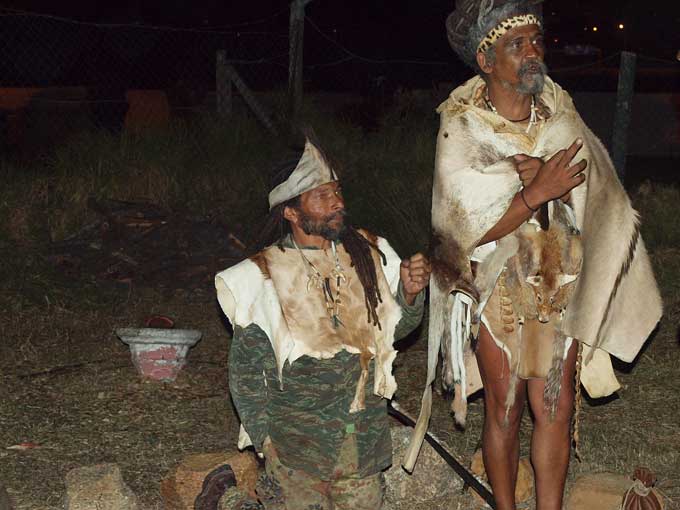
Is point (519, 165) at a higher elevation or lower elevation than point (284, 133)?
higher

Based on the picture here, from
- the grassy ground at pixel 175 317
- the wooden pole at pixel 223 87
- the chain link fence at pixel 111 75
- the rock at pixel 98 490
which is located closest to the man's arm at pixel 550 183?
the grassy ground at pixel 175 317

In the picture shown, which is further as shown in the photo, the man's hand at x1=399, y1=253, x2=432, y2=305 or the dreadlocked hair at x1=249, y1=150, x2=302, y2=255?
the dreadlocked hair at x1=249, y1=150, x2=302, y2=255

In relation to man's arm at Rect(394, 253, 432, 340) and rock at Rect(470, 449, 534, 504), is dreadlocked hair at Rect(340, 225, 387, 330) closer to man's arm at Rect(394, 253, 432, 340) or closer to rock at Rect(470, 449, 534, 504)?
man's arm at Rect(394, 253, 432, 340)

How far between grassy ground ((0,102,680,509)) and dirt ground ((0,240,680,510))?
0.01 metres

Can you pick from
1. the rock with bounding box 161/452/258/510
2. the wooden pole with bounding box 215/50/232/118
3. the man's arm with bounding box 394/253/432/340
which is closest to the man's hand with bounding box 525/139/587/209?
the man's arm with bounding box 394/253/432/340

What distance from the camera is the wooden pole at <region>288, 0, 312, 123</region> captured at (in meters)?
10.9

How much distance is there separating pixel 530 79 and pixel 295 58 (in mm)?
6855

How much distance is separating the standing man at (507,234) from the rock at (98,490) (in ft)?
5.03

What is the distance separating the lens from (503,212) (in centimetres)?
420

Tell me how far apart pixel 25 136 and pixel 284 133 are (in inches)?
123

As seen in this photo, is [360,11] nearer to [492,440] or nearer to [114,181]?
[114,181]

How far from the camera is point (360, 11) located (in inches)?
961

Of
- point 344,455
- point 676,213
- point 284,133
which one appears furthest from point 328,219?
point 284,133

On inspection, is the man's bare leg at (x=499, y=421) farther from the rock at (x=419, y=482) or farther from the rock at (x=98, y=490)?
the rock at (x=98, y=490)
